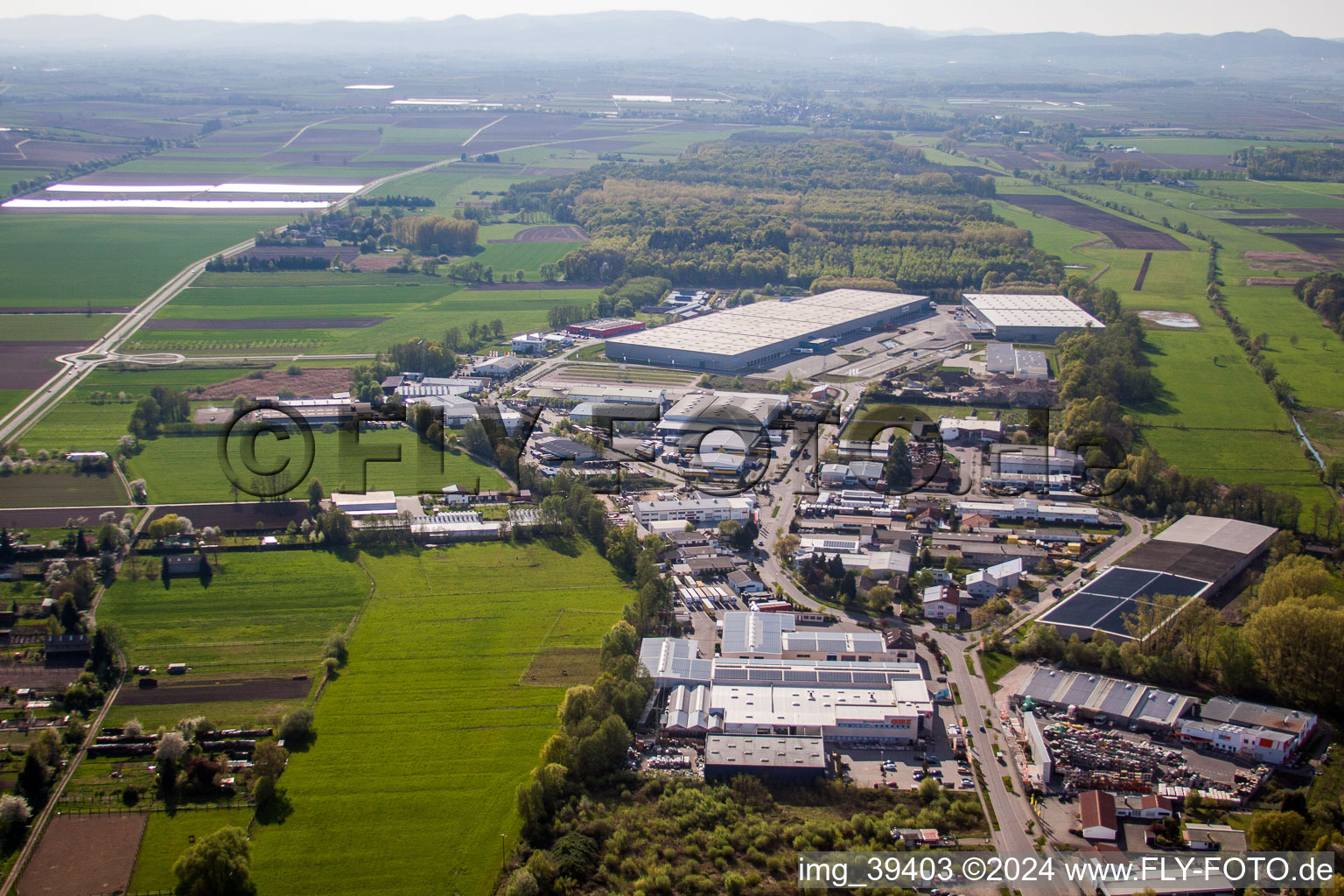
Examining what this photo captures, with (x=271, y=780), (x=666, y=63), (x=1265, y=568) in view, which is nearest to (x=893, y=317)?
(x=1265, y=568)

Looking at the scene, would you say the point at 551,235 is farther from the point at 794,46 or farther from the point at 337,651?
the point at 794,46

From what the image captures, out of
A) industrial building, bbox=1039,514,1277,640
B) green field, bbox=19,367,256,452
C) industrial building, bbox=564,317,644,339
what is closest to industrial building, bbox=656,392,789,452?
industrial building, bbox=564,317,644,339

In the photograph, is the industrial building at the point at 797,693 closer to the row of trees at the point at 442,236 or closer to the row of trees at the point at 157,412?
the row of trees at the point at 157,412

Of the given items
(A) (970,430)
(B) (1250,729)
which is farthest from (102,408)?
(B) (1250,729)

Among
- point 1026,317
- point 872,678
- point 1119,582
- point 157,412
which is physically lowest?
point 872,678

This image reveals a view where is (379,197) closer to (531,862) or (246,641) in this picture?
(246,641)

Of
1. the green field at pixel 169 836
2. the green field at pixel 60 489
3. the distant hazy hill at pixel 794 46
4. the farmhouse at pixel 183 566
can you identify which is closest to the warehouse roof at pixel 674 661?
the green field at pixel 169 836

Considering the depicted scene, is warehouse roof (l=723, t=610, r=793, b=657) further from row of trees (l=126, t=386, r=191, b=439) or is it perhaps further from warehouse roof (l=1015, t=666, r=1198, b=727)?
row of trees (l=126, t=386, r=191, b=439)

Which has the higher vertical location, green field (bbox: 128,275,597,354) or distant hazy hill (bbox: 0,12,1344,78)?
distant hazy hill (bbox: 0,12,1344,78)
